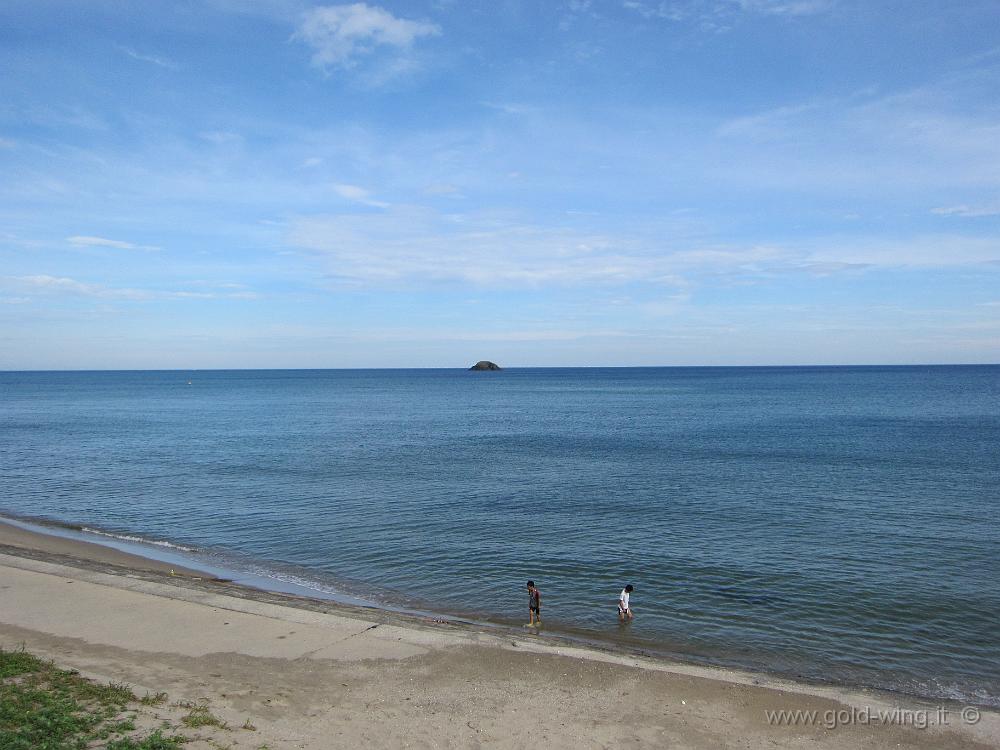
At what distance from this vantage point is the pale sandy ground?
12.7 meters

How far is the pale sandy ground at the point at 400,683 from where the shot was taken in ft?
41.8

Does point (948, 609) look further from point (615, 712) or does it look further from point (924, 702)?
point (615, 712)

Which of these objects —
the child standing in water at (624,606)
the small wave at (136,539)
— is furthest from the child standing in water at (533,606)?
the small wave at (136,539)

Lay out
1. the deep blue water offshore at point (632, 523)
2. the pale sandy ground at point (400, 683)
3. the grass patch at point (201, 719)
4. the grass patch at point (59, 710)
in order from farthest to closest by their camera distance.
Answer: the deep blue water offshore at point (632, 523), the pale sandy ground at point (400, 683), the grass patch at point (201, 719), the grass patch at point (59, 710)

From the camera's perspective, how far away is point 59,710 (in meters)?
12.0

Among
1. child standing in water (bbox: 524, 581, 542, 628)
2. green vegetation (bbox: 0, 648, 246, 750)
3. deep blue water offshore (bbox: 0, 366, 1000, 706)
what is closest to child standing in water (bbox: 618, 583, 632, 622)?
deep blue water offshore (bbox: 0, 366, 1000, 706)

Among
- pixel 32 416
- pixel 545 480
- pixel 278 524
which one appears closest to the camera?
pixel 278 524

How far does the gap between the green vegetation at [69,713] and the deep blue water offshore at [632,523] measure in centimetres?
1052

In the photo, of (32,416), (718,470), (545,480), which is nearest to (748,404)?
(718,470)

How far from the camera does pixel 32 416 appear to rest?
100188mm

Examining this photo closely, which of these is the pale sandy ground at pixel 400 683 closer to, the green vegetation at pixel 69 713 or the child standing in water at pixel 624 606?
the green vegetation at pixel 69 713

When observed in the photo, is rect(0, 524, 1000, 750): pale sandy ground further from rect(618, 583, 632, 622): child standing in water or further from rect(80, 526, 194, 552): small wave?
rect(80, 526, 194, 552): small wave

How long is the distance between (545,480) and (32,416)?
90.6 meters

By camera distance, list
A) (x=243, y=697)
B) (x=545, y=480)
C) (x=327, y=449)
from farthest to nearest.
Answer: (x=327, y=449)
(x=545, y=480)
(x=243, y=697)
